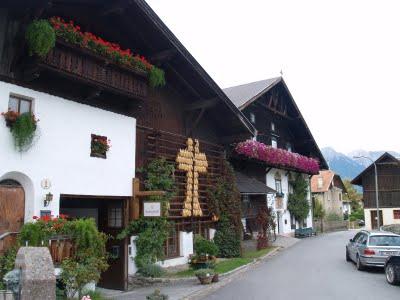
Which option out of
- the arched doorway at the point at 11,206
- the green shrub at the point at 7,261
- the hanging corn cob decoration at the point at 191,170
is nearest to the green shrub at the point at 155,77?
the hanging corn cob decoration at the point at 191,170

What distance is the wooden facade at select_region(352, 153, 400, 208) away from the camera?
1839 inches

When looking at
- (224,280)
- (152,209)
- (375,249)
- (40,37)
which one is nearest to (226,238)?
(224,280)

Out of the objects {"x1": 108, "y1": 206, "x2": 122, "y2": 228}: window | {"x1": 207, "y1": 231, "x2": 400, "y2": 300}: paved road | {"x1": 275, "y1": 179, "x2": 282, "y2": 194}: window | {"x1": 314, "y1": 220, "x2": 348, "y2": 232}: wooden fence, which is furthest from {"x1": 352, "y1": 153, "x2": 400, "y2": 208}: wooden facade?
{"x1": 108, "y1": 206, "x2": 122, "y2": 228}: window

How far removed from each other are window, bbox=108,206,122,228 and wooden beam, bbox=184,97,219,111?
5.45m

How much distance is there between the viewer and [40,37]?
413 inches

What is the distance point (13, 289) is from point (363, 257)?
13586 mm

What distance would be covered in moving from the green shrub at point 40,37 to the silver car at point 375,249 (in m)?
13.1

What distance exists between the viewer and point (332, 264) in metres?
19.3

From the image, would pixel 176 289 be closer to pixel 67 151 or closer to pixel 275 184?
pixel 67 151

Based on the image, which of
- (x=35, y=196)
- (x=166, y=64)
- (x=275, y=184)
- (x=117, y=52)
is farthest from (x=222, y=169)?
(x=275, y=184)

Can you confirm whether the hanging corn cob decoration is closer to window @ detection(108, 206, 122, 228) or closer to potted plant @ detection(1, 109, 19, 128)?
window @ detection(108, 206, 122, 228)

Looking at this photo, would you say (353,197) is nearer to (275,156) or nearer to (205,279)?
(275,156)

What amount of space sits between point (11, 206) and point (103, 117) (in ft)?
13.6

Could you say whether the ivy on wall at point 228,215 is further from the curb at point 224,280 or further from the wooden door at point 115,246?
the wooden door at point 115,246
